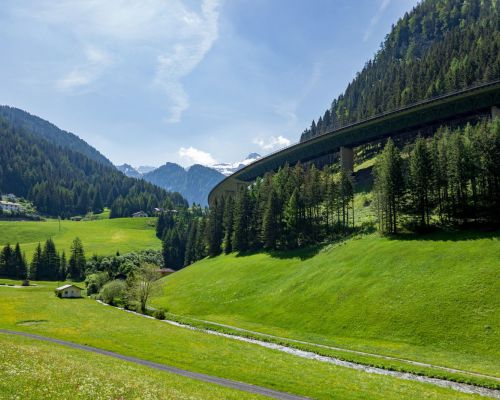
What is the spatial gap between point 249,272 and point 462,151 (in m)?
47.8

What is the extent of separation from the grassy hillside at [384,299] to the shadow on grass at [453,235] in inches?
11.2

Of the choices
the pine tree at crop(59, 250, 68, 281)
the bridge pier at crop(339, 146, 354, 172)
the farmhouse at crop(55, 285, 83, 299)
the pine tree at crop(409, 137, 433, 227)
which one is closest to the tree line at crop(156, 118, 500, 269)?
the pine tree at crop(409, 137, 433, 227)

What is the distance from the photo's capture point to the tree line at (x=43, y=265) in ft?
449

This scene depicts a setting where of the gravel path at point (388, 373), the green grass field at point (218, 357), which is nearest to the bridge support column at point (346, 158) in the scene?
the green grass field at point (218, 357)

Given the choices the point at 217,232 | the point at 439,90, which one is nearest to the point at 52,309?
the point at 217,232

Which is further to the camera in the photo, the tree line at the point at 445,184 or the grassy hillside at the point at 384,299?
the tree line at the point at 445,184

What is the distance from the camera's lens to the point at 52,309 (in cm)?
6919

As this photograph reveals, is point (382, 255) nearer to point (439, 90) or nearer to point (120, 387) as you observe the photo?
point (120, 387)

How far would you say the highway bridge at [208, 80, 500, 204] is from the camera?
101 metres

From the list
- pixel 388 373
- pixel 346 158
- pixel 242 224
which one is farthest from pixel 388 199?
pixel 346 158

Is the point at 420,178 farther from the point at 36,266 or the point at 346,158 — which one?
the point at 36,266

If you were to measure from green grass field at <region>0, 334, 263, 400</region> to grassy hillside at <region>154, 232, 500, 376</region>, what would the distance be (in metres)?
24.3

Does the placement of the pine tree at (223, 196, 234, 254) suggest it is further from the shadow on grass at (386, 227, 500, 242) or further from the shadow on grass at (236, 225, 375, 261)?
the shadow on grass at (386, 227, 500, 242)

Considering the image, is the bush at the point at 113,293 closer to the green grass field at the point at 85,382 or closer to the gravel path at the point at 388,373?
the gravel path at the point at 388,373
